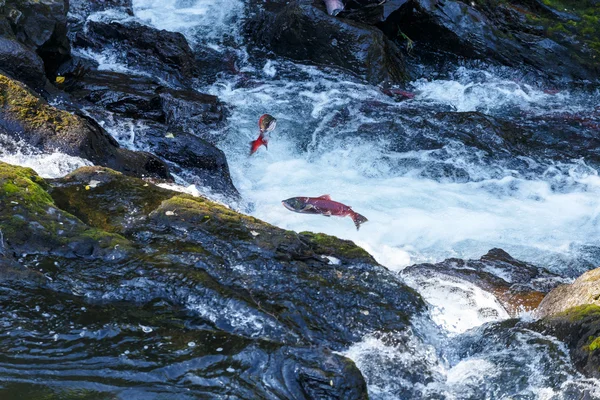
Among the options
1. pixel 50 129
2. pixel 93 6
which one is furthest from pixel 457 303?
pixel 93 6

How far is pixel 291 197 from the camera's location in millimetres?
7359

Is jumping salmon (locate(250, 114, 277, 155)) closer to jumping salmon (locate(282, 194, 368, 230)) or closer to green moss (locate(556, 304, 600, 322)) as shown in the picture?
jumping salmon (locate(282, 194, 368, 230))

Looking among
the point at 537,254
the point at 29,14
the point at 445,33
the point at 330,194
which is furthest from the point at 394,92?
the point at 29,14

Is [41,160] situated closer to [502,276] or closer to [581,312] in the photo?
[502,276]

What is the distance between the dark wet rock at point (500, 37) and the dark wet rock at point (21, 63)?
5.50 meters

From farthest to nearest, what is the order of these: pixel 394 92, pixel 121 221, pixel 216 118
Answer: pixel 394 92 < pixel 216 118 < pixel 121 221

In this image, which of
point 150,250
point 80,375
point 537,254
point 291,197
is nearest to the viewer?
point 80,375

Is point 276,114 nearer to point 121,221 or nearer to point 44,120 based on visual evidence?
point 44,120

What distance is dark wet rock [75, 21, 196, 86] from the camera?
370 inches

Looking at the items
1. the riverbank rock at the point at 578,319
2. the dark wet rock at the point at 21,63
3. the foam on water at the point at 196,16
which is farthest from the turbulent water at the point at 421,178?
the dark wet rock at the point at 21,63

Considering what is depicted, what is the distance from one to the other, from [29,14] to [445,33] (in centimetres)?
616

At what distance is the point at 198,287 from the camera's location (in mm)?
3955

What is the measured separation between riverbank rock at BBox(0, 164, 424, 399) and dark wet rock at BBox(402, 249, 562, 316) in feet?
3.87

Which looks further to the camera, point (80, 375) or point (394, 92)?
point (394, 92)
